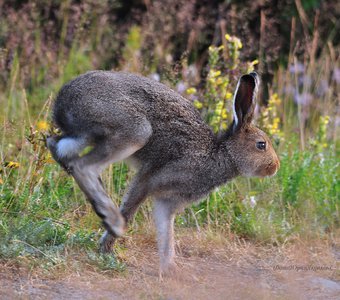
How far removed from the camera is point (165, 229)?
19.1 feet

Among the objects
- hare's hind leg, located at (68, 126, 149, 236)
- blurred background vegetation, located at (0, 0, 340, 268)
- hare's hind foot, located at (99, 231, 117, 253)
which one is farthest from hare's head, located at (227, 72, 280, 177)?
hare's hind foot, located at (99, 231, 117, 253)

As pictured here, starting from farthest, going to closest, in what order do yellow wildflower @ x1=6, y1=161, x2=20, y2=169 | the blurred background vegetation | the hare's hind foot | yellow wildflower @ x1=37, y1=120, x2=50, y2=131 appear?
yellow wildflower @ x1=37, y1=120, x2=50, y2=131 < the blurred background vegetation < yellow wildflower @ x1=6, y1=161, x2=20, y2=169 < the hare's hind foot

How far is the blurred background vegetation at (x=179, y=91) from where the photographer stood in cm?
624

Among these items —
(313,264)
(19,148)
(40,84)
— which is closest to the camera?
(313,264)

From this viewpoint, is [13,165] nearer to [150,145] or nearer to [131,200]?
[131,200]

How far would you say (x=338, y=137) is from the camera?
887cm

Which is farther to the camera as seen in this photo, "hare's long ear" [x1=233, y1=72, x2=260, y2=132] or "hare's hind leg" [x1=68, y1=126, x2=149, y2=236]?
"hare's long ear" [x1=233, y1=72, x2=260, y2=132]

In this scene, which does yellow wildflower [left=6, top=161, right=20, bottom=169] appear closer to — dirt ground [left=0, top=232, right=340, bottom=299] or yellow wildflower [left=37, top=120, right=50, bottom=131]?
yellow wildflower [left=37, top=120, right=50, bottom=131]

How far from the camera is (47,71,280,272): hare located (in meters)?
5.44

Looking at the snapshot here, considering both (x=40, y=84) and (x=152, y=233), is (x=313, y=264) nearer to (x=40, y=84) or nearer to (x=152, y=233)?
(x=152, y=233)

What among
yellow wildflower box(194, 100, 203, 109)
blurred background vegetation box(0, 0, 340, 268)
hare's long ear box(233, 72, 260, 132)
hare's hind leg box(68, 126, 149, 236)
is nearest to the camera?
hare's hind leg box(68, 126, 149, 236)

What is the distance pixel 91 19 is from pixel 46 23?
0.58 meters

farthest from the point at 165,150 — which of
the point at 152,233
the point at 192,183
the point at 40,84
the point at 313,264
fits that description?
the point at 40,84

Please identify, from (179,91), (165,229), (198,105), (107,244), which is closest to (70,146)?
(107,244)
